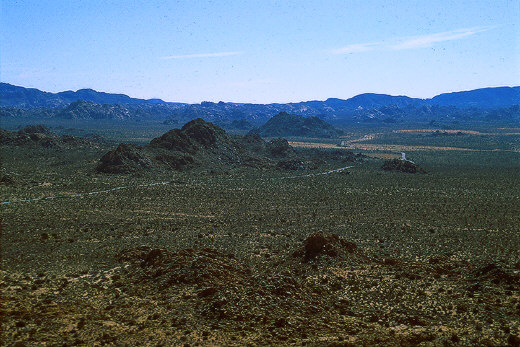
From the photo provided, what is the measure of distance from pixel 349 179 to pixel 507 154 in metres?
57.8

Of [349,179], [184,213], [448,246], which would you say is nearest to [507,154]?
[349,179]

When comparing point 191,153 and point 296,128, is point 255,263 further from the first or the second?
point 296,128

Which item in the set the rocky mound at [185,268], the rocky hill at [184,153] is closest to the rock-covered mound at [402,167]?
the rocky hill at [184,153]

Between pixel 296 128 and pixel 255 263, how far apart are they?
154 meters

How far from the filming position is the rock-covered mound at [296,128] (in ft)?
553

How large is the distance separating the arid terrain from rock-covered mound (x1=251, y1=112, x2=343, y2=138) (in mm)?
114547

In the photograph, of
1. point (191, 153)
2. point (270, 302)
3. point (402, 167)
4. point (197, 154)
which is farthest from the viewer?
point (197, 154)

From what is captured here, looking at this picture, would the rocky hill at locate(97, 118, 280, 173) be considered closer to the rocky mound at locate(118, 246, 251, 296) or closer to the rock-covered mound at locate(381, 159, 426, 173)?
the rock-covered mound at locate(381, 159, 426, 173)

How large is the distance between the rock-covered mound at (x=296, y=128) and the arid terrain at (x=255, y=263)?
115 metres

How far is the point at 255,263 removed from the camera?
79.9ft

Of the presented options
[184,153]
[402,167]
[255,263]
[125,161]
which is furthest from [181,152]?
[255,263]

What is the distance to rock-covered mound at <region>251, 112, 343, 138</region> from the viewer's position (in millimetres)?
168462

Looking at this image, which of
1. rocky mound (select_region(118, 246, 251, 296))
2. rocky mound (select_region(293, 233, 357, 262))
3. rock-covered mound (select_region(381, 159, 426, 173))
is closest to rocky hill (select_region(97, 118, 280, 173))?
rock-covered mound (select_region(381, 159, 426, 173))

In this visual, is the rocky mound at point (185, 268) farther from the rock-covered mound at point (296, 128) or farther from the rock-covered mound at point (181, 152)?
the rock-covered mound at point (296, 128)
